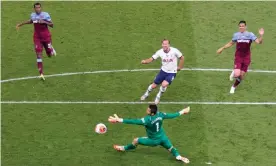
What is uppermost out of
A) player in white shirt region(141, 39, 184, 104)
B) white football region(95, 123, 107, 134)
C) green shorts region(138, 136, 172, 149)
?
player in white shirt region(141, 39, 184, 104)

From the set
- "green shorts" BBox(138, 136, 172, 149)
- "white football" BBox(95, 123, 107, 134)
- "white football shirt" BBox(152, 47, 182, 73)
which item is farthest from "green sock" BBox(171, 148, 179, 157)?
"white football shirt" BBox(152, 47, 182, 73)

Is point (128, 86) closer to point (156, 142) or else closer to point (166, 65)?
point (166, 65)

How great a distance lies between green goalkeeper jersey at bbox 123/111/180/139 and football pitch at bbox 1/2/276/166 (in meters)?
0.86

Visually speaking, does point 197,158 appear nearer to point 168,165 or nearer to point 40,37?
point 168,165

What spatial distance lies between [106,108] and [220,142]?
389 cm

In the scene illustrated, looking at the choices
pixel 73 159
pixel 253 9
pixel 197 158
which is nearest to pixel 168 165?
pixel 197 158

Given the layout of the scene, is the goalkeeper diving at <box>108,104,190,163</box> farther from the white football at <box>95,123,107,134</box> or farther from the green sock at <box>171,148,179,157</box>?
the white football at <box>95,123,107,134</box>

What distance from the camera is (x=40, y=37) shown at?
24.0m

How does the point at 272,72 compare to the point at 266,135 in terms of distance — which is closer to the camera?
the point at 266,135

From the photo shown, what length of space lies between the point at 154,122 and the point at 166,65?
3379 mm

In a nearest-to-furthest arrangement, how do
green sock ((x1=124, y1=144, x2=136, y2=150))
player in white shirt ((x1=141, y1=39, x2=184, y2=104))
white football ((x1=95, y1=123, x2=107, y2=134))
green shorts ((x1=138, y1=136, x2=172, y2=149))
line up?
green shorts ((x1=138, y1=136, x2=172, y2=149)) < green sock ((x1=124, y1=144, x2=136, y2=150)) < white football ((x1=95, y1=123, x2=107, y2=134)) < player in white shirt ((x1=141, y1=39, x2=184, y2=104))

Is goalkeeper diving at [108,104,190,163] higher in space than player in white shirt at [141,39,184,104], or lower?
lower

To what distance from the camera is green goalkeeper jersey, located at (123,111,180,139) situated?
Answer: 19058 mm

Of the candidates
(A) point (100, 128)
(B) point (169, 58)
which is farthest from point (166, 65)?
(A) point (100, 128)
